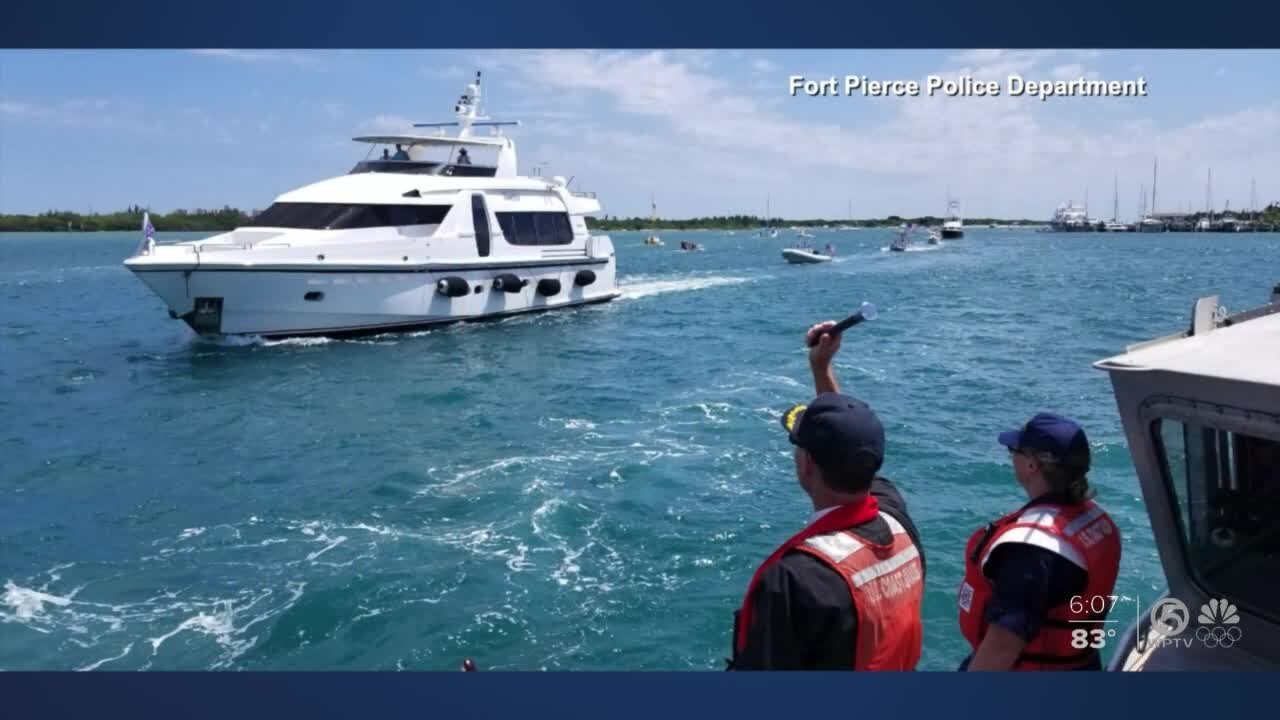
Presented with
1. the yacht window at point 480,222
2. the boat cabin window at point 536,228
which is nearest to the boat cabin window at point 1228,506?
the yacht window at point 480,222

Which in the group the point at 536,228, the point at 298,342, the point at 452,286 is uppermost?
the point at 536,228

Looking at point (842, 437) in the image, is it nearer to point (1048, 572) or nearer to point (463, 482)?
point (1048, 572)

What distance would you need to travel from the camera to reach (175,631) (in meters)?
5.23

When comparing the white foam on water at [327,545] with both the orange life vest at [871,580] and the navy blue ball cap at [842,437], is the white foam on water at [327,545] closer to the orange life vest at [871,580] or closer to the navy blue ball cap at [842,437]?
the orange life vest at [871,580]

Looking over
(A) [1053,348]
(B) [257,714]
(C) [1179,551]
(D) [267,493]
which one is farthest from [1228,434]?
(A) [1053,348]

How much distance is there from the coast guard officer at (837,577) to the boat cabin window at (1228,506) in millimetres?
882

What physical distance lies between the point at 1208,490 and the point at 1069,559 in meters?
0.65

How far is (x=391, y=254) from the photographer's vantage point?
16.9 metres

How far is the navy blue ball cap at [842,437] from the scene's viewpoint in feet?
5.84

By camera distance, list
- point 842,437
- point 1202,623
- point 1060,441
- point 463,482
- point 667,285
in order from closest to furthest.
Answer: point 842,437
point 1060,441
point 1202,623
point 463,482
point 667,285

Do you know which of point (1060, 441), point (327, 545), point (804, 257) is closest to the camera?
point (1060, 441)

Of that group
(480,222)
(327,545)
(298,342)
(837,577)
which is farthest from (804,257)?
(837,577)
